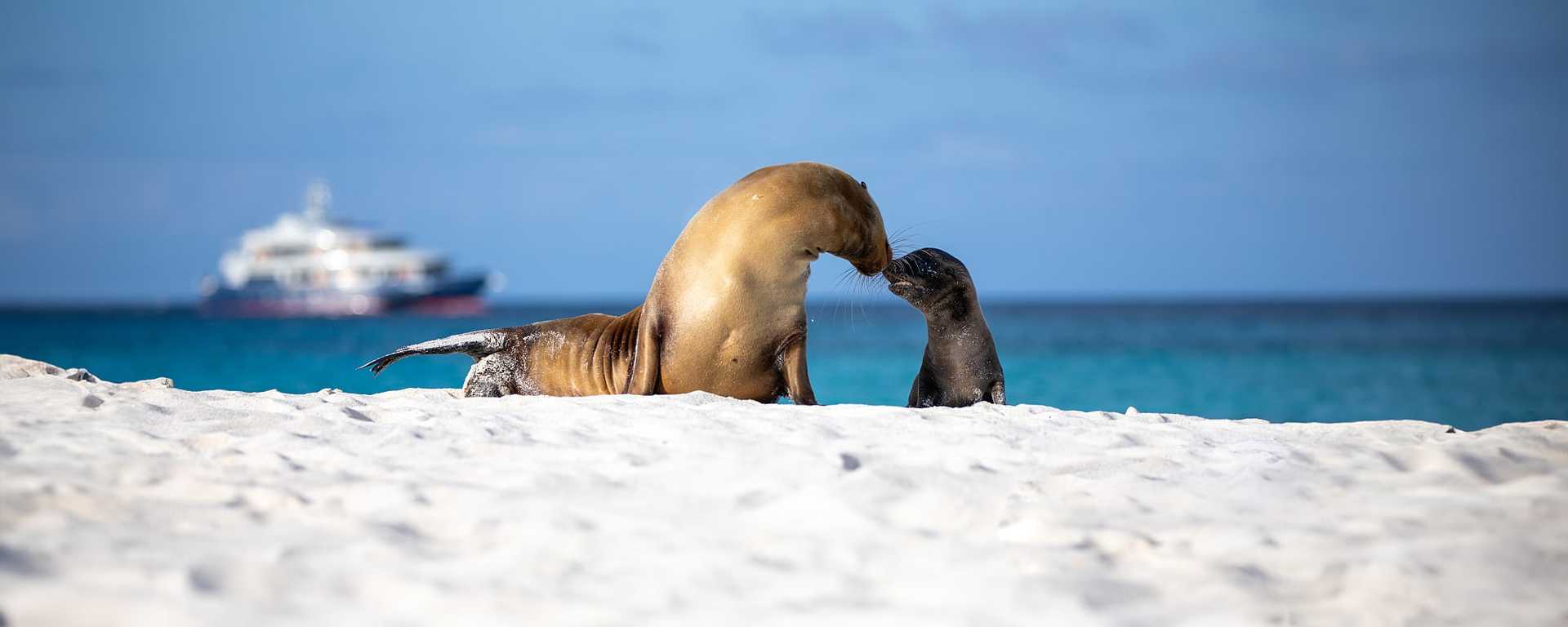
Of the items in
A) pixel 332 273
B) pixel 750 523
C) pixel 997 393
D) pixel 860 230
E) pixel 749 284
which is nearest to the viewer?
pixel 750 523

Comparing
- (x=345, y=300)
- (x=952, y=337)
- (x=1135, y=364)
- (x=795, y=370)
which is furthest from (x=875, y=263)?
(x=345, y=300)

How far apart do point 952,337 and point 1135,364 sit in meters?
21.8

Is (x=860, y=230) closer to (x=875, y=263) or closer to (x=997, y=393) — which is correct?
(x=875, y=263)

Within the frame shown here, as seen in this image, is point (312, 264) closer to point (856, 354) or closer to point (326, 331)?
point (326, 331)

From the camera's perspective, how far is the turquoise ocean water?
17203 mm

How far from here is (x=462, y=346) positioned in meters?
6.04

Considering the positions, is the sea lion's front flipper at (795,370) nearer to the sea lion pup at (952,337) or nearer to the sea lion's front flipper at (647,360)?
the sea lion's front flipper at (647,360)

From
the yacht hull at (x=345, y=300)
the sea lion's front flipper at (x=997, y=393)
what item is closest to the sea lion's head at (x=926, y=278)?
the sea lion's front flipper at (x=997, y=393)

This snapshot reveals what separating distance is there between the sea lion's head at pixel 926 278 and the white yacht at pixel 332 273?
62620 mm

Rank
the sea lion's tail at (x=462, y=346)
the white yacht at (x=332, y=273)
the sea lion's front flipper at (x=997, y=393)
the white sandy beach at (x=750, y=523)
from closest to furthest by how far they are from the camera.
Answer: the white sandy beach at (x=750, y=523), the sea lion's tail at (x=462, y=346), the sea lion's front flipper at (x=997, y=393), the white yacht at (x=332, y=273)

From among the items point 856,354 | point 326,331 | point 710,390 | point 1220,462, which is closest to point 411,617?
point 1220,462

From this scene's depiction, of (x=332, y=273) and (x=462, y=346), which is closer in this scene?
(x=462, y=346)

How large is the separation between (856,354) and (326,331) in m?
23.6

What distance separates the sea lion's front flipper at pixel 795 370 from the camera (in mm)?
5547
